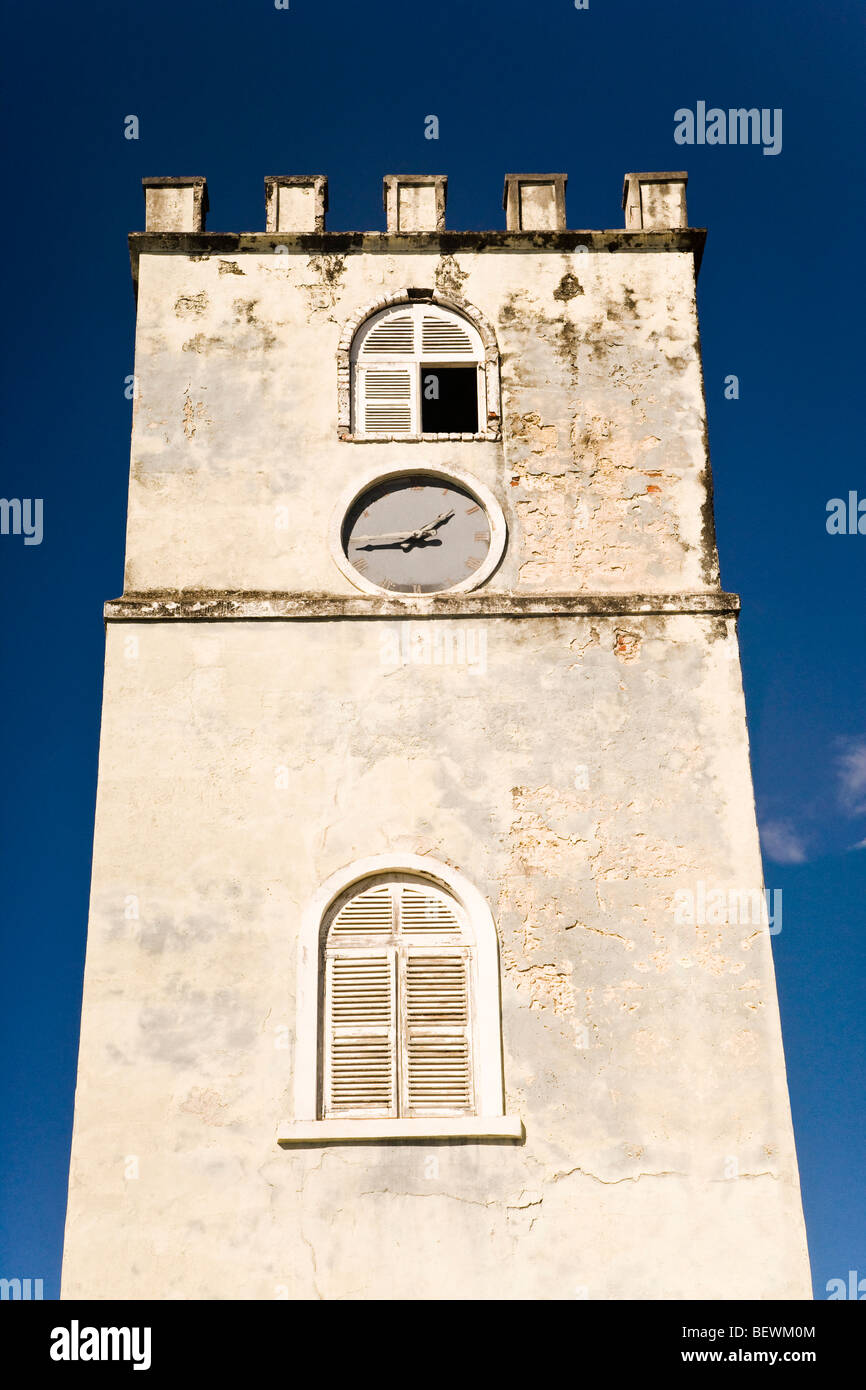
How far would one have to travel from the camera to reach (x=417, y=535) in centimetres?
1377

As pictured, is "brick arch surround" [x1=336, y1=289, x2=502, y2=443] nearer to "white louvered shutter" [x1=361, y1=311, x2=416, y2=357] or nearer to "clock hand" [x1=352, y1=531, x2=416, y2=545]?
"white louvered shutter" [x1=361, y1=311, x2=416, y2=357]

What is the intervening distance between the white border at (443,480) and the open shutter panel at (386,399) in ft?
1.74

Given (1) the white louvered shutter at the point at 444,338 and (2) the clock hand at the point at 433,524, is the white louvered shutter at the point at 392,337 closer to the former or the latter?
(1) the white louvered shutter at the point at 444,338

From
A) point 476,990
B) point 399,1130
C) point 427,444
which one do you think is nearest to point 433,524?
point 427,444

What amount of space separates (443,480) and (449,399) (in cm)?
191

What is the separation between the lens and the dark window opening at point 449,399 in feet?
48.5

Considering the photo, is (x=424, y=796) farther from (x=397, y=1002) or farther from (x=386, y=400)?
(x=386, y=400)

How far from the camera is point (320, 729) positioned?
42.2ft

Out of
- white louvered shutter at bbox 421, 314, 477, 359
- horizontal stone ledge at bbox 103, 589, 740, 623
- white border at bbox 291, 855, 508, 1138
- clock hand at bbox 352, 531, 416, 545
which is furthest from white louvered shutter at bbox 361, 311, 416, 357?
white border at bbox 291, 855, 508, 1138

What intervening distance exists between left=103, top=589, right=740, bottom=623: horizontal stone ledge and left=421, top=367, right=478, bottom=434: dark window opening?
2016mm

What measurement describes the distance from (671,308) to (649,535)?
247cm

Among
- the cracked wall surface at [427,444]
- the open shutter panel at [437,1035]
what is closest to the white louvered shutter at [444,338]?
the cracked wall surface at [427,444]

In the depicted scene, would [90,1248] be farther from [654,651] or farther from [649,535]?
[649,535]
